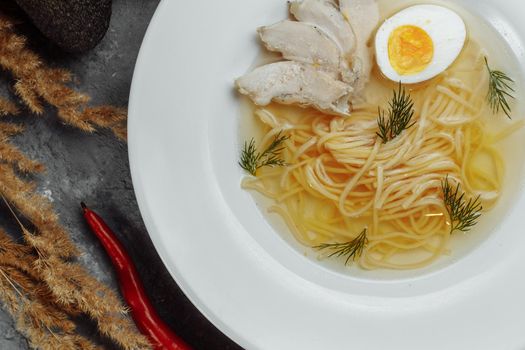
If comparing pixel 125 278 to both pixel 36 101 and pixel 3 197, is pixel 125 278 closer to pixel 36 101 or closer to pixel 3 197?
pixel 3 197

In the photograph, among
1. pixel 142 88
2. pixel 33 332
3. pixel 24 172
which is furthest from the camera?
pixel 24 172

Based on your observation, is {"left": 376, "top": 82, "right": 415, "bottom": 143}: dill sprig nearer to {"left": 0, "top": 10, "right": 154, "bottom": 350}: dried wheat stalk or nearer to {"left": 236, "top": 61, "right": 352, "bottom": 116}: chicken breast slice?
{"left": 236, "top": 61, "right": 352, "bottom": 116}: chicken breast slice

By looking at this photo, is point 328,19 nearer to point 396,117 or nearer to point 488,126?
point 396,117

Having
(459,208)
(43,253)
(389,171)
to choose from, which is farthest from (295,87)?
(43,253)

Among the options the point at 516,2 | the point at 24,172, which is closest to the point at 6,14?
the point at 24,172

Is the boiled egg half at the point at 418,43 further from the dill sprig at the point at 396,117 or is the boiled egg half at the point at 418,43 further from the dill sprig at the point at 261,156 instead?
the dill sprig at the point at 261,156

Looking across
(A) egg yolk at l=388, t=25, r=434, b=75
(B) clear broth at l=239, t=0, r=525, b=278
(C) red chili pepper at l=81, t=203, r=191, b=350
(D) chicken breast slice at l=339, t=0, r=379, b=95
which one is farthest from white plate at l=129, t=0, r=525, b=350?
(A) egg yolk at l=388, t=25, r=434, b=75
